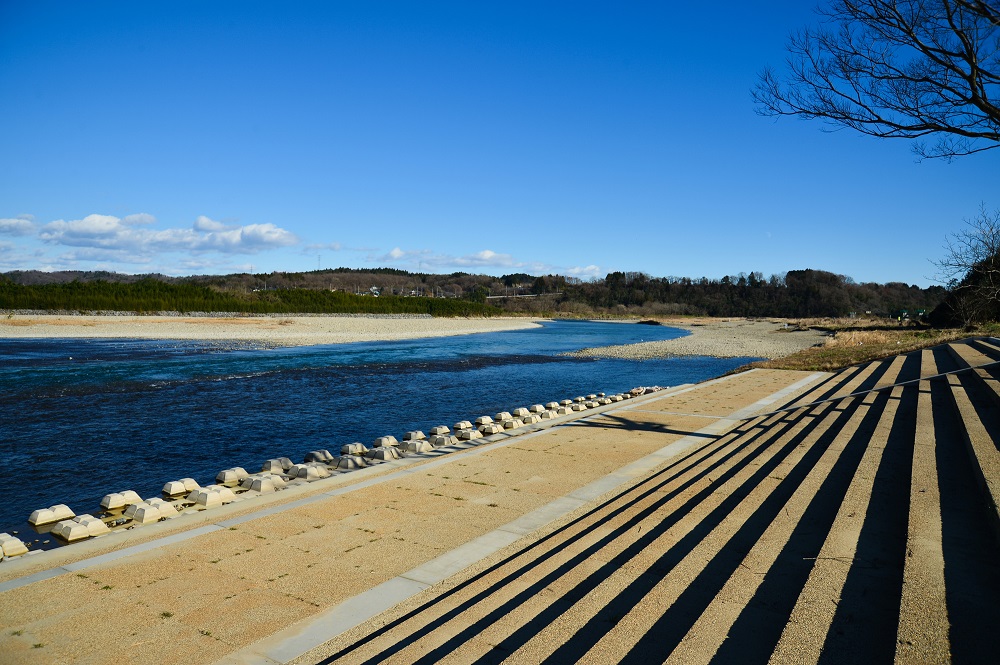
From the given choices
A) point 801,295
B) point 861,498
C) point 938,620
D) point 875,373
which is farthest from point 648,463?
point 801,295

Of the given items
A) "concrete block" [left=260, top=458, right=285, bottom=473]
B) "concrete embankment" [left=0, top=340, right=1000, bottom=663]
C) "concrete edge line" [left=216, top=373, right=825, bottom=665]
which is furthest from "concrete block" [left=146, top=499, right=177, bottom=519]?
"concrete edge line" [left=216, top=373, right=825, bottom=665]

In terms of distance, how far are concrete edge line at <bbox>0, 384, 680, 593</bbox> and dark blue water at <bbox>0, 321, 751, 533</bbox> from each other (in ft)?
8.56

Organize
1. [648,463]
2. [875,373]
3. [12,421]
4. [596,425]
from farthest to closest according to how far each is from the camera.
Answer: [875,373] < [12,421] < [596,425] < [648,463]

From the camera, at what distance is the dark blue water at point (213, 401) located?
962 centimetres

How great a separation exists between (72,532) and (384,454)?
3.91 meters

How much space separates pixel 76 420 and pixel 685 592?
14.1 metres

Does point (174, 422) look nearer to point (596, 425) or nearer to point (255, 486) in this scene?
point (255, 486)

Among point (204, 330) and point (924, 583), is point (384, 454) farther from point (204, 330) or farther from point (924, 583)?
point (204, 330)

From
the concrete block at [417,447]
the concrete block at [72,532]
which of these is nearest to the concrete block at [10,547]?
the concrete block at [72,532]

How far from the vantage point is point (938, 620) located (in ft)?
10.3

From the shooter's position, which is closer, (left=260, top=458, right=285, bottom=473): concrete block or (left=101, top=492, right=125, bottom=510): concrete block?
(left=101, top=492, right=125, bottom=510): concrete block

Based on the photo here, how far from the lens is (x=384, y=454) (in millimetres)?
8836

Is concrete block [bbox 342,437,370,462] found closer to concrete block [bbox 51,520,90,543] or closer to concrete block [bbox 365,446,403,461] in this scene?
concrete block [bbox 365,446,403,461]

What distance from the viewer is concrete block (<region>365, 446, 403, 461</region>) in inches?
347
